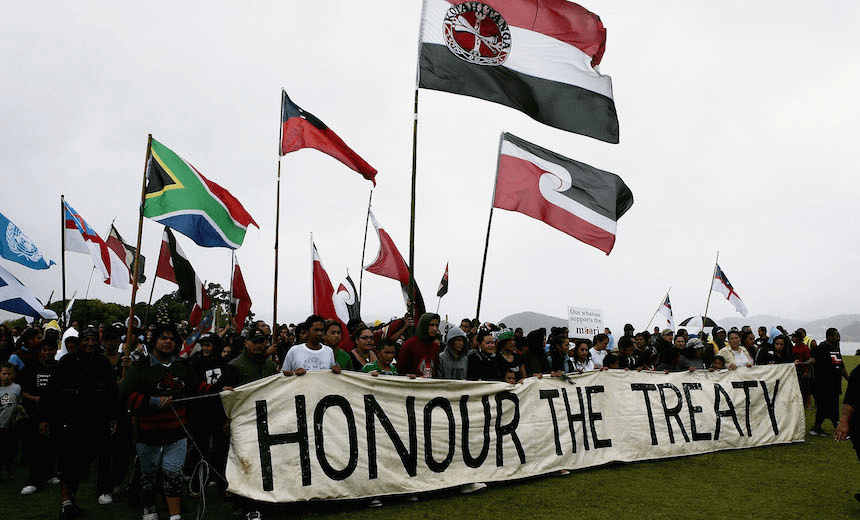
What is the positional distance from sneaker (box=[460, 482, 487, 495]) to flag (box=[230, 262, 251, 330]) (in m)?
7.26

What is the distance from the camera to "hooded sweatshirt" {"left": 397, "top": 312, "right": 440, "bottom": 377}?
673 cm

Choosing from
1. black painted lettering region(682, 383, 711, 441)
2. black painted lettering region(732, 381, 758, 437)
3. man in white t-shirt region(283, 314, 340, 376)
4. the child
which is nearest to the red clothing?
man in white t-shirt region(283, 314, 340, 376)

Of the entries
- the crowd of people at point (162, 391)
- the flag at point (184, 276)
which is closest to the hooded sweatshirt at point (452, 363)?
the crowd of people at point (162, 391)

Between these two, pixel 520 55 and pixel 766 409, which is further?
pixel 766 409

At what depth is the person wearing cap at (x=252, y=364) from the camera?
6.19m

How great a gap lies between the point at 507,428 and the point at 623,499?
140 cm

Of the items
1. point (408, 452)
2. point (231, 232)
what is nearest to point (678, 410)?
point (408, 452)

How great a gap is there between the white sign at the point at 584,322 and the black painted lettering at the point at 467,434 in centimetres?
433

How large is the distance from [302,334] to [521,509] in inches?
138

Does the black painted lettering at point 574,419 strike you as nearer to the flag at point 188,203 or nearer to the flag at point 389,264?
the flag at point 389,264

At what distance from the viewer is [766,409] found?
873cm

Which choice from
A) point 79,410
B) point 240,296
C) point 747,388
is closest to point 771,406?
point 747,388

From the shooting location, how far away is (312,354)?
6027 millimetres

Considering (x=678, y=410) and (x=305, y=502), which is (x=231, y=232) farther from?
(x=678, y=410)
